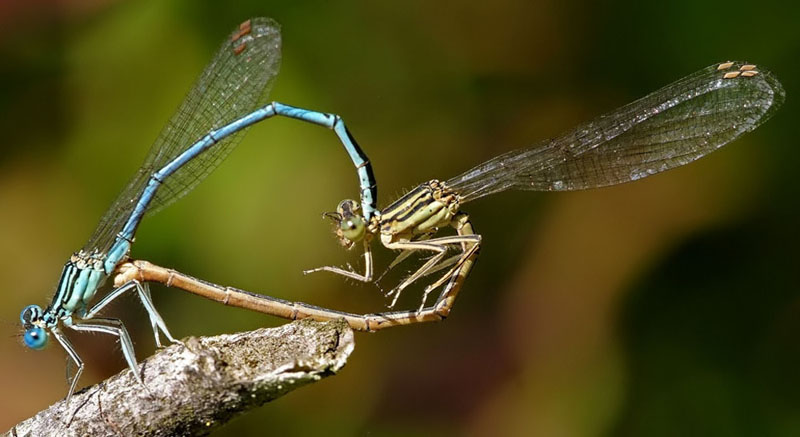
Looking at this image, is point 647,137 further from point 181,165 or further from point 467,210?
point 181,165

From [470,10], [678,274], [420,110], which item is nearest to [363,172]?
[420,110]

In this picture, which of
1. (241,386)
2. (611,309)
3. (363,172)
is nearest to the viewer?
(241,386)

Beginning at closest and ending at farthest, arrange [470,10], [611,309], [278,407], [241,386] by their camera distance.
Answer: [241,386] → [278,407] → [611,309] → [470,10]

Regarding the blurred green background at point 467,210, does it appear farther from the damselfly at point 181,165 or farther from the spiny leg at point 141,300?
the spiny leg at point 141,300

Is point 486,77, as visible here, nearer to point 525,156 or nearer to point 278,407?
point 525,156

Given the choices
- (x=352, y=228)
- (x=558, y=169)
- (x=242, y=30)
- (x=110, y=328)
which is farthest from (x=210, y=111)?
(x=558, y=169)

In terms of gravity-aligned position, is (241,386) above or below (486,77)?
below
